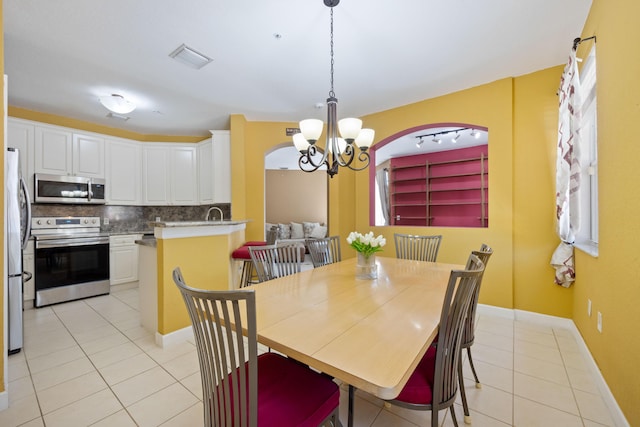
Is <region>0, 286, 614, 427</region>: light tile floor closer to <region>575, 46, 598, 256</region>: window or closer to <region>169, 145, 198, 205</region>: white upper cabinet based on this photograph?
<region>575, 46, 598, 256</region>: window

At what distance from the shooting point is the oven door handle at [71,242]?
3.35m

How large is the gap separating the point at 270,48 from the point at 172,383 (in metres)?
2.77

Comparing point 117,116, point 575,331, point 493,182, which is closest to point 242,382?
point 575,331

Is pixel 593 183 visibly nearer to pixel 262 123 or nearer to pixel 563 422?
pixel 563 422

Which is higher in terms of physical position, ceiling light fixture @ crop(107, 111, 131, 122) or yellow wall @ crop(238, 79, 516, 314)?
ceiling light fixture @ crop(107, 111, 131, 122)

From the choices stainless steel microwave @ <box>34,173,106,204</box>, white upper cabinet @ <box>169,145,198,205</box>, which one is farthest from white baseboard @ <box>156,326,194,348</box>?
stainless steel microwave @ <box>34,173,106,204</box>

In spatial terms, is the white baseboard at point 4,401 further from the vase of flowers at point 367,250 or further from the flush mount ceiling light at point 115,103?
the flush mount ceiling light at point 115,103

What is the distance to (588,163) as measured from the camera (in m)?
2.37

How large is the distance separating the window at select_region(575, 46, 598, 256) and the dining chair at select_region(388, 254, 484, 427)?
5.78 ft

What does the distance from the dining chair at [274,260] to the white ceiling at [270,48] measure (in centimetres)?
175

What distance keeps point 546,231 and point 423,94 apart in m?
2.06

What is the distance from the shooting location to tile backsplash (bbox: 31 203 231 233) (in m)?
3.92

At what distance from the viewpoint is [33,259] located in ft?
10.8

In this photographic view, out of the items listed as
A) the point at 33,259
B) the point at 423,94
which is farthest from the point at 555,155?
the point at 33,259
